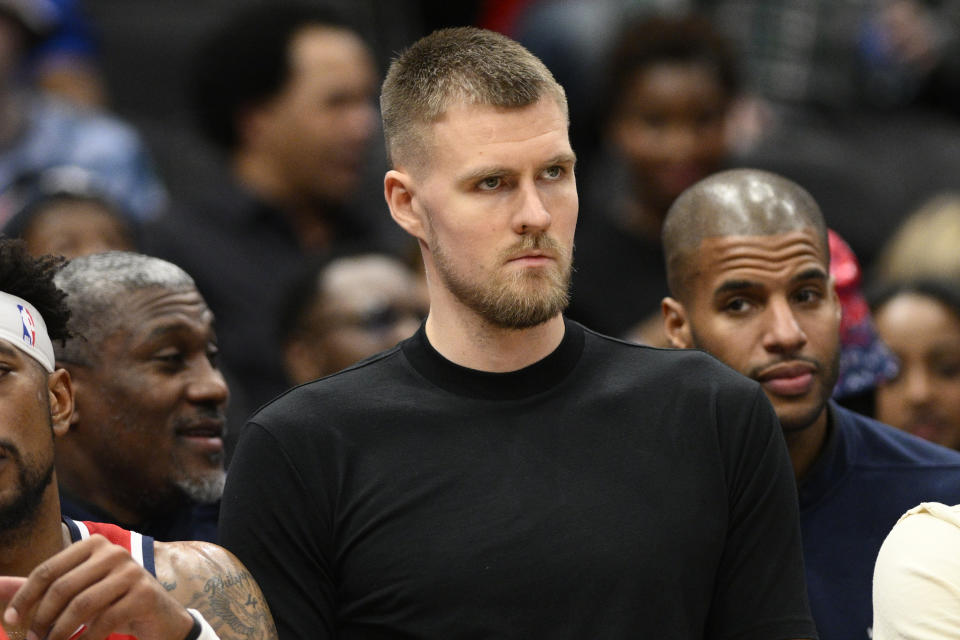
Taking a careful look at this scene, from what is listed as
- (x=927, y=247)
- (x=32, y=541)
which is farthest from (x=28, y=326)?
(x=927, y=247)

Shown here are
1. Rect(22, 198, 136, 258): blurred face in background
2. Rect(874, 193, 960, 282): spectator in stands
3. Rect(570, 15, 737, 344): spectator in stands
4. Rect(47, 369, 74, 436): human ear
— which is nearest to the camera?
Rect(47, 369, 74, 436): human ear

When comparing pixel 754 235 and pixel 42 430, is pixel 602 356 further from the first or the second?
pixel 42 430

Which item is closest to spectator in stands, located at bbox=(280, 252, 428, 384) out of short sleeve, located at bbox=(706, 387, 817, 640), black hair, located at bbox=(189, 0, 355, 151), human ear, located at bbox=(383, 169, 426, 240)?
black hair, located at bbox=(189, 0, 355, 151)

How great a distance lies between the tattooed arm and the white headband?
0.53m

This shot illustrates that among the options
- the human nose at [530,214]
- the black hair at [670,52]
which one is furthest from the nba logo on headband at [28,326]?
the black hair at [670,52]

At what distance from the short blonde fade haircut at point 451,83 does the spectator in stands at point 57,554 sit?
877 millimetres

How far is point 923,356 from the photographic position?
18.5 feet

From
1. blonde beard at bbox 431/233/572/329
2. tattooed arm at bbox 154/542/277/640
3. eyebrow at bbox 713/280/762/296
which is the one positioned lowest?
tattooed arm at bbox 154/542/277/640

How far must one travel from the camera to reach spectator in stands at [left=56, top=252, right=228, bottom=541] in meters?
4.48

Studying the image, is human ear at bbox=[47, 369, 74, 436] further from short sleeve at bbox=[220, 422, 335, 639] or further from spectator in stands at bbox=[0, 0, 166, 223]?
spectator in stands at bbox=[0, 0, 166, 223]

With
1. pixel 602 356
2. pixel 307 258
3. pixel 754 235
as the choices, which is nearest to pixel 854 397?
pixel 754 235

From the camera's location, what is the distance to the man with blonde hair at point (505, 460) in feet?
11.6

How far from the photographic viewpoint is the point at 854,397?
5277mm

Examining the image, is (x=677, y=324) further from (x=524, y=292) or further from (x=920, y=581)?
(x=920, y=581)
